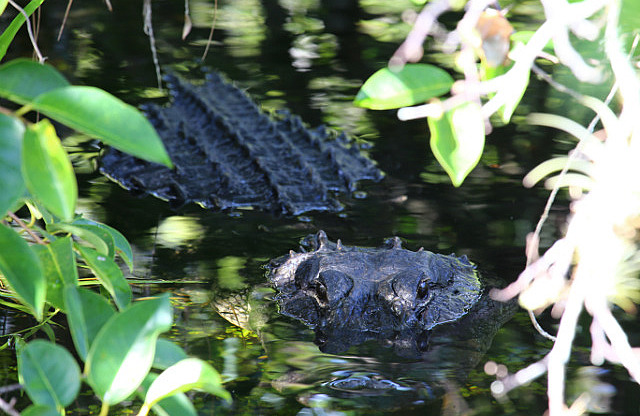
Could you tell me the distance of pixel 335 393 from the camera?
111 inches

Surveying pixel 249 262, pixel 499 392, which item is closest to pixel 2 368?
pixel 249 262

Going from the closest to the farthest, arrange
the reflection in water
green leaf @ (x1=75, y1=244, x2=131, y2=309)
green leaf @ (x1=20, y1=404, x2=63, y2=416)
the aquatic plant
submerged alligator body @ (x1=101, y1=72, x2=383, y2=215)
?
Result: the aquatic plant < green leaf @ (x1=20, y1=404, x2=63, y2=416) < green leaf @ (x1=75, y1=244, x2=131, y2=309) < the reflection in water < submerged alligator body @ (x1=101, y1=72, x2=383, y2=215)

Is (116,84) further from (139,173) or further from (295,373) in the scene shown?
(295,373)

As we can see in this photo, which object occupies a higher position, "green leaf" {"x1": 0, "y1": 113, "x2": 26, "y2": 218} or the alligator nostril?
"green leaf" {"x1": 0, "y1": 113, "x2": 26, "y2": 218}

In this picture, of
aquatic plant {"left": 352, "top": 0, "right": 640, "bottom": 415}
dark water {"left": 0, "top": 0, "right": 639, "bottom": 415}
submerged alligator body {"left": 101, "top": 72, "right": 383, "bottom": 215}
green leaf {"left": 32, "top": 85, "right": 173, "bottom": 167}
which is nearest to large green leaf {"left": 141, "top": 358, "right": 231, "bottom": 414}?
green leaf {"left": 32, "top": 85, "right": 173, "bottom": 167}

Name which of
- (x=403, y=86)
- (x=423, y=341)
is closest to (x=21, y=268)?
(x=403, y=86)

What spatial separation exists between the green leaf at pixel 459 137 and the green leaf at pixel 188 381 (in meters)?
0.49

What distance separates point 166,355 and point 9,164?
0.51m

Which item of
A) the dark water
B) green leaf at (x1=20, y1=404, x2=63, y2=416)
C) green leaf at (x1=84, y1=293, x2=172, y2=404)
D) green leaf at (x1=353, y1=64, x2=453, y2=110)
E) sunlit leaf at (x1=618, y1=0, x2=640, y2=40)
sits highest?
sunlit leaf at (x1=618, y1=0, x2=640, y2=40)

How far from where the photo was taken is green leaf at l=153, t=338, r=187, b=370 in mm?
1464

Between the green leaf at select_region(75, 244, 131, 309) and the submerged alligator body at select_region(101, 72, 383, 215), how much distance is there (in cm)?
324

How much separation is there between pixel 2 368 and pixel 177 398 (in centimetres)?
201

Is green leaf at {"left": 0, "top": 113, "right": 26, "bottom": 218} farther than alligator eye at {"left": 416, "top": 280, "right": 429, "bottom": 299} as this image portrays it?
No

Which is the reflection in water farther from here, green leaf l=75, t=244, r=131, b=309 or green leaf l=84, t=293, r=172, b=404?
green leaf l=84, t=293, r=172, b=404
